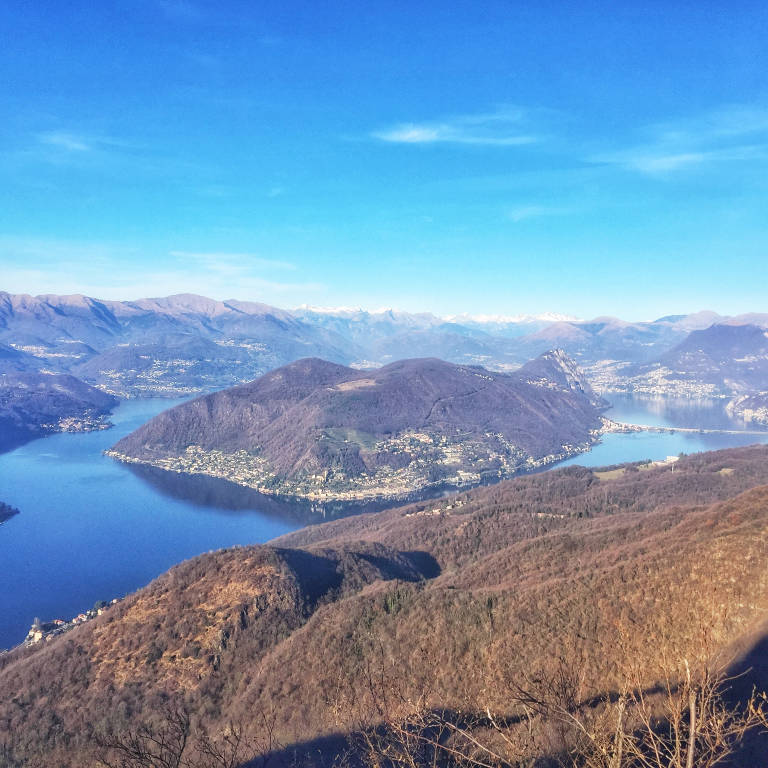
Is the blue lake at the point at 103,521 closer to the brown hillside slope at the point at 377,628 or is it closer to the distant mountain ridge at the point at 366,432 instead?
the distant mountain ridge at the point at 366,432

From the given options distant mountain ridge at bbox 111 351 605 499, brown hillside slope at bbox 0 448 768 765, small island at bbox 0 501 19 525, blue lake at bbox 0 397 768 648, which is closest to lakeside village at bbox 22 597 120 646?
blue lake at bbox 0 397 768 648

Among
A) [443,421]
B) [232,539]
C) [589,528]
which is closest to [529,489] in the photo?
[589,528]

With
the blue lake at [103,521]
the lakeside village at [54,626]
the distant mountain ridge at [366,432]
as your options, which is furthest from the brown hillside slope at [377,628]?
the distant mountain ridge at [366,432]

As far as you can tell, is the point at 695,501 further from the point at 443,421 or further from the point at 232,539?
A: the point at 443,421

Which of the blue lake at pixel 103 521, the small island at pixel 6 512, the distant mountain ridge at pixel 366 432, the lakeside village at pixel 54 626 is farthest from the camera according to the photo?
the distant mountain ridge at pixel 366 432

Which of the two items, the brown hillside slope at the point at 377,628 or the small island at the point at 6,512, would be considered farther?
the small island at the point at 6,512

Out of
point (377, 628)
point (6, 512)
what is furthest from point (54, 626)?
point (6, 512)

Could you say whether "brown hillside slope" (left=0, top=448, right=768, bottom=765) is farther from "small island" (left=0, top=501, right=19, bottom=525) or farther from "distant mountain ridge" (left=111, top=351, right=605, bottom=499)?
"distant mountain ridge" (left=111, top=351, right=605, bottom=499)
